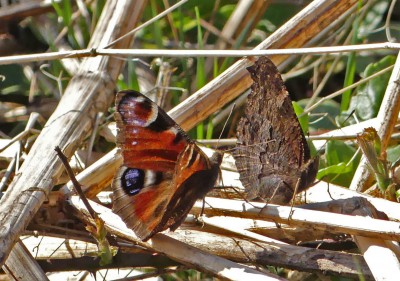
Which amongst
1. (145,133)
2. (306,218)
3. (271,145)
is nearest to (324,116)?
(271,145)

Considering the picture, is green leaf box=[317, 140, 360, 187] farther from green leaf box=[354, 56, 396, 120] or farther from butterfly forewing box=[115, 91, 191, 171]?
butterfly forewing box=[115, 91, 191, 171]

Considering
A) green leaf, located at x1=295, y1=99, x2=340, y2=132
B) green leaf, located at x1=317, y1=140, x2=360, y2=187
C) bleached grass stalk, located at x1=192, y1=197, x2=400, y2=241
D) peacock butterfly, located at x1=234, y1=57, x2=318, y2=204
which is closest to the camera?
bleached grass stalk, located at x1=192, y1=197, x2=400, y2=241

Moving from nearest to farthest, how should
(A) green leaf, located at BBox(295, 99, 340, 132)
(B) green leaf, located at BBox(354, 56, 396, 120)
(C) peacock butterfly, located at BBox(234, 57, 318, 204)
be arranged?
1. (C) peacock butterfly, located at BBox(234, 57, 318, 204)
2. (B) green leaf, located at BBox(354, 56, 396, 120)
3. (A) green leaf, located at BBox(295, 99, 340, 132)

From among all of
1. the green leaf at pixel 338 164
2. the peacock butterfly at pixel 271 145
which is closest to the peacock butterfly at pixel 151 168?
the peacock butterfly at pixel 271 145

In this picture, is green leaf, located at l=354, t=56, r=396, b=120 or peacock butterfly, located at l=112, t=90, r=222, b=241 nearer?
peacock butterfly, located at l=112, t=90, r=222, b=241

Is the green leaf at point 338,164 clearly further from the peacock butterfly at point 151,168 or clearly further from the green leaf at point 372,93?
the peacock butterfly at point 151,168

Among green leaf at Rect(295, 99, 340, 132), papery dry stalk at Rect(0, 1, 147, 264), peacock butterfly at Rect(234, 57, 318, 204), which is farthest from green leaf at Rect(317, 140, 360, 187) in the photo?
papery dry stalk at Rect(0, 1, 147, 264)

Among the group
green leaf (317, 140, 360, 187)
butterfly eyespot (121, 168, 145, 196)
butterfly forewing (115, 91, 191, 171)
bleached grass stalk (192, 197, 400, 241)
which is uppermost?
green leaf (317, 140, 360, 187)
